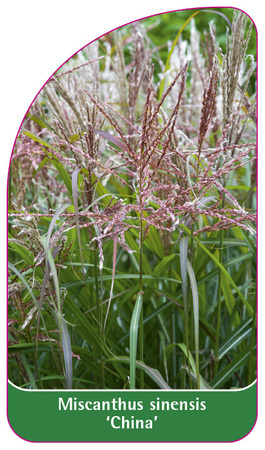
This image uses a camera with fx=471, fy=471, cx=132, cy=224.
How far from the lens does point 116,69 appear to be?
1270 mm

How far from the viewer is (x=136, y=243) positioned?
3.35 feet

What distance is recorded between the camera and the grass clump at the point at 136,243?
0.77 m

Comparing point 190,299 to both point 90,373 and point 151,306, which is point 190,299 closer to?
point 151,306

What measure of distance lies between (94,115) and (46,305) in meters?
0.36

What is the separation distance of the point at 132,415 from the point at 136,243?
35 cm

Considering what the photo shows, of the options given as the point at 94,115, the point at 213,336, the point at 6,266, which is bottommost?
the point at 213,336

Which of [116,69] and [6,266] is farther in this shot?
[116,69]

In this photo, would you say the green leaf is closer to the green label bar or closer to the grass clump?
the grass clump

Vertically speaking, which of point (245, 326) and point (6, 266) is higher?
point (6, 266)

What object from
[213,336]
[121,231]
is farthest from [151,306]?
[121,231]

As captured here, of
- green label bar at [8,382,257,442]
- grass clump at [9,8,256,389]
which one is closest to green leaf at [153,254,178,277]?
grass clump at [9,8,256,389]

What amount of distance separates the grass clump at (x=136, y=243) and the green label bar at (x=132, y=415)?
4 centimetres

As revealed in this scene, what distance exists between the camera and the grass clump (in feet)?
2.52

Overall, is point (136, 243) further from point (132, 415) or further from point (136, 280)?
point (132, 415)
